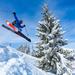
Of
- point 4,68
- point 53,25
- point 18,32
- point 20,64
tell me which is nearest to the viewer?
point 4,68

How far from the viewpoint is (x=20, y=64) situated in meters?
14.8

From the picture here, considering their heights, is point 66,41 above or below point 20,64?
above

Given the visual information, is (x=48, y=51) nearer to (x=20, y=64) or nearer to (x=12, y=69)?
(x=20, y=64)

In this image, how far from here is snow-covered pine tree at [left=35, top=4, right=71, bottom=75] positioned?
22219mm

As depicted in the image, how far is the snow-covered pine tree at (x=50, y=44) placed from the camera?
22.2 m

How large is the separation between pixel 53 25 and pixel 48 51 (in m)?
3.33

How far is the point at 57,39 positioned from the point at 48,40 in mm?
1092

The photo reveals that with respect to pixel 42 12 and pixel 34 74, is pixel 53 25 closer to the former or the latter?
pixel 42 12

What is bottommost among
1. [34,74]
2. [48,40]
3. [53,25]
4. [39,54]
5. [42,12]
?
[34,74]

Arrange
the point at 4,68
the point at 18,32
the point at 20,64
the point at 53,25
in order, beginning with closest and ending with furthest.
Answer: the point at 4,68 → the point at 20,64 → the point at 18,32 → the point at 53,25

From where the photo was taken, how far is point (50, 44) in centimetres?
2272

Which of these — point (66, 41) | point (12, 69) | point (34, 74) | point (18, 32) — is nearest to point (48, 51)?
point (66, 41)

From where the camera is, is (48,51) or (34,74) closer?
(34,74)

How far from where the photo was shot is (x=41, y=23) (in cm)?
2312
